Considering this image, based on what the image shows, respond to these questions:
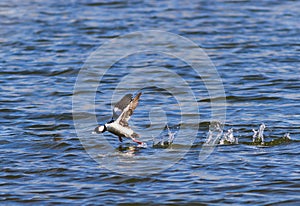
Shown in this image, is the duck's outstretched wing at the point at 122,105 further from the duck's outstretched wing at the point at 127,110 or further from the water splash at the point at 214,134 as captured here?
the water splash at the point at 214,134

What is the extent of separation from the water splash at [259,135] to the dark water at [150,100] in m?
0.08

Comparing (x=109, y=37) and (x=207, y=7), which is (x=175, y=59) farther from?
(x=207, y=7)

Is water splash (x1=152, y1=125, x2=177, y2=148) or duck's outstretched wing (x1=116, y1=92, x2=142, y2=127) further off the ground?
duck's outstretched wing (x1=116, y1=92, x2=142, y2=127)

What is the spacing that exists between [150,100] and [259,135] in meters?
2.52

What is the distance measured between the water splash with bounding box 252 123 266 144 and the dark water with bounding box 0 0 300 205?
0.27ft

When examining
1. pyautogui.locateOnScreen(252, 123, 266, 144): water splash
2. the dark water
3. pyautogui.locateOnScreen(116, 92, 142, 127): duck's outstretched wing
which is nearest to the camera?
the dark water

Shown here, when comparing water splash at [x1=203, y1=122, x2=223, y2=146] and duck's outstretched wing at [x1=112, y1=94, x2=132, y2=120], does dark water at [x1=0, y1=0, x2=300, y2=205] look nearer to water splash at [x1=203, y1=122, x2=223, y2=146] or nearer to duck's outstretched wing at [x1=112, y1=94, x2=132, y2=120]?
water splash at [x1=203, y1=122, x2=223, y2=146]

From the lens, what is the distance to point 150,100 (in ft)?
36.9

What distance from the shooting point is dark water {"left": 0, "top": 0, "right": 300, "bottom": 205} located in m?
7.56

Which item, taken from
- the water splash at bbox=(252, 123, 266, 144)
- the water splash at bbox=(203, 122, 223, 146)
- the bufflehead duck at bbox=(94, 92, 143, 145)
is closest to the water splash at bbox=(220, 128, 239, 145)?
the water splash at bbox=(203, 122, 223, 146)

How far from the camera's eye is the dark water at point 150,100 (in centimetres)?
756

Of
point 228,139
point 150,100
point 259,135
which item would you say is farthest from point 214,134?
point 150,100

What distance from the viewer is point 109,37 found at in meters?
15.2

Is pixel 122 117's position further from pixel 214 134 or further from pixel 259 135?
pixel 259 135
